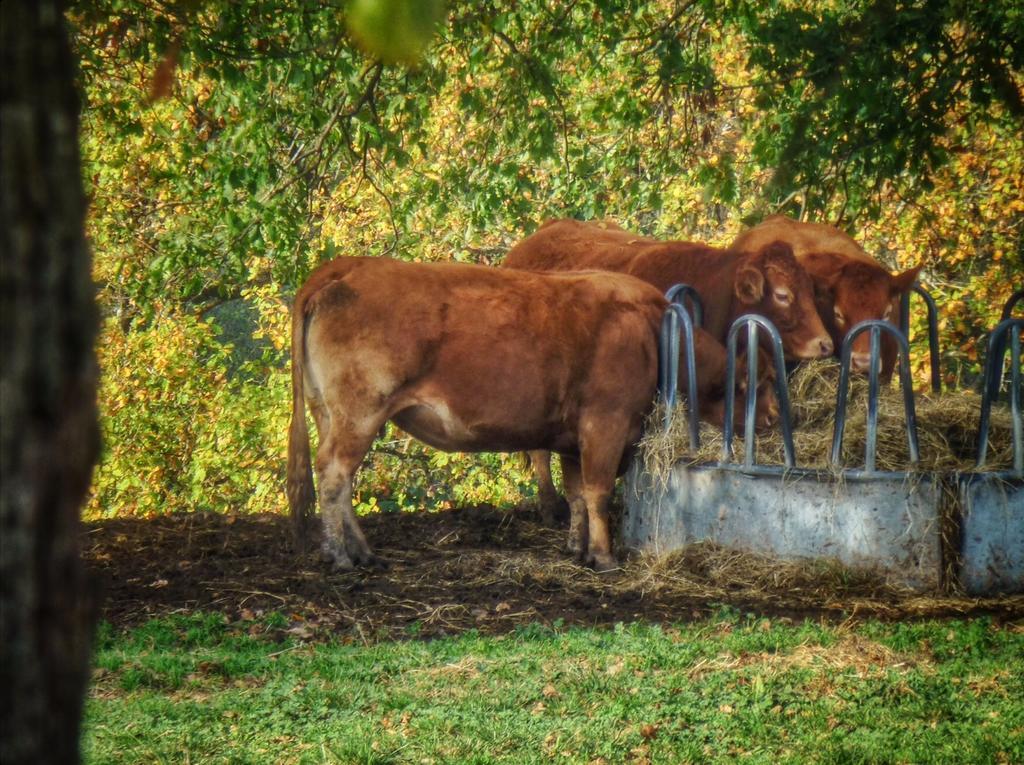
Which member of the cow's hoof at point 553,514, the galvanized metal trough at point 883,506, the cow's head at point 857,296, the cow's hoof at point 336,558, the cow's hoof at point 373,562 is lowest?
the cow's hoof at point 553,514

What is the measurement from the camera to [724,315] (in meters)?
9.67

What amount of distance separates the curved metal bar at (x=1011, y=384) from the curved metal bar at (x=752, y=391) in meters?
1.07

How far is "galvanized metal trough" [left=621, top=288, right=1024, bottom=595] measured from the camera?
24.2 ft

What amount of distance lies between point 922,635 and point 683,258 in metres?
4.64

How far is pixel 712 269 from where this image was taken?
10016 mm

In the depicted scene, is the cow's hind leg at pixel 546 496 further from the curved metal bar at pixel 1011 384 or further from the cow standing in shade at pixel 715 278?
the curved metal bar at pixel 1011 384

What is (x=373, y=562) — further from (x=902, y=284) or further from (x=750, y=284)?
(x=902, y=284)

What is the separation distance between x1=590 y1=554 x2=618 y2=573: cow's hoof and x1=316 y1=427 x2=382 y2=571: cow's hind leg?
136 cm

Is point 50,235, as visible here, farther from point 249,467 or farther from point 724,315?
point 249,467

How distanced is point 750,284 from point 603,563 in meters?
2.36

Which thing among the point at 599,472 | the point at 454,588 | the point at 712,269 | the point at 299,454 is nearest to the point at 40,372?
the point at 454,588

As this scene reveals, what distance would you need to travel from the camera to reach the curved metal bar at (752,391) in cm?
766

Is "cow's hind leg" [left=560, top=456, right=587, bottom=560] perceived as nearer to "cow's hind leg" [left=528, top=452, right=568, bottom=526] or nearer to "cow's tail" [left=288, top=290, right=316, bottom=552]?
"cow's hind leg" [left=528, top=452, right=568, bottom=526]

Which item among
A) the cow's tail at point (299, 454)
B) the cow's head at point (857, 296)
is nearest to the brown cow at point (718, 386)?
the cow's head at point (857, 296)
